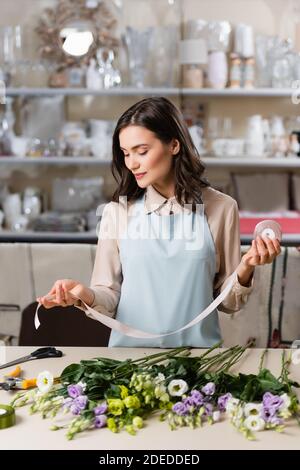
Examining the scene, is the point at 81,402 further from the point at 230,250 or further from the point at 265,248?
the point at 230,250

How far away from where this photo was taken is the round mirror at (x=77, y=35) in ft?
9.34

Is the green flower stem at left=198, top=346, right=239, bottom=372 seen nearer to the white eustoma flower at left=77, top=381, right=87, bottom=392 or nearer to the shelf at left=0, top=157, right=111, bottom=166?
the white eustoma flower at left=77, top=381, right=87, bottom=392

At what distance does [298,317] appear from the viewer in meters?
1.72

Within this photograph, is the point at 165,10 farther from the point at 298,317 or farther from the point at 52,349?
the point at 52,349

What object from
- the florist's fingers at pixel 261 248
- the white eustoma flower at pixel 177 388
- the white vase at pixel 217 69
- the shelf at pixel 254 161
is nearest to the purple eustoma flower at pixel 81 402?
the white eustoma flower at pixel 177 388

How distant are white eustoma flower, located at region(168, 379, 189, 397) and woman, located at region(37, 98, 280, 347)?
28cm

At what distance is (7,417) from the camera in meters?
0.80

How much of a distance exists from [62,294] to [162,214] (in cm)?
27

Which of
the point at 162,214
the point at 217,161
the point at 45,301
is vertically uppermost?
the point at 217,161

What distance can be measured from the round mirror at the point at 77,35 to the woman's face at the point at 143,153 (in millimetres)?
1843

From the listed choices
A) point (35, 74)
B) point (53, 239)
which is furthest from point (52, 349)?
point (35, 74)

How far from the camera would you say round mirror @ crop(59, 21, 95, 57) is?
285 centimetres

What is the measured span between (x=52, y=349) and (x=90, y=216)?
1.85 metres

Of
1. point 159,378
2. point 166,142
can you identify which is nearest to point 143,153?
point 166,142
